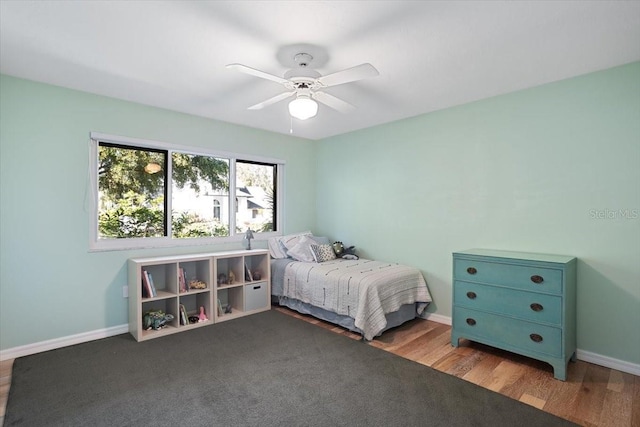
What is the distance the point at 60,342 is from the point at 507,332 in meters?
3.76

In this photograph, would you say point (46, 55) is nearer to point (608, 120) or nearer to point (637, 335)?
point (608, 120)

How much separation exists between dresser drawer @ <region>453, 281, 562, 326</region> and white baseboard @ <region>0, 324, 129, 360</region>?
3195 mm

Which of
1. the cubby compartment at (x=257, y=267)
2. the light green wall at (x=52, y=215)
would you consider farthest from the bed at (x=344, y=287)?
the light green wall at (x=52, y=215)

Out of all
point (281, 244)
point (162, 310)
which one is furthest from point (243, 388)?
point (281, 244)

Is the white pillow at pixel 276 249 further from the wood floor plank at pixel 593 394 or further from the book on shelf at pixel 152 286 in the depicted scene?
the wood floor plank at pixel 593 394

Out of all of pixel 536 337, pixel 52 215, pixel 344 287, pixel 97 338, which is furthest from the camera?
pixel 344 287

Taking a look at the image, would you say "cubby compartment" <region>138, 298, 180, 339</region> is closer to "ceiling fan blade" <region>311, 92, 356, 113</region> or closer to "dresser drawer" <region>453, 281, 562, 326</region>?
"ceiling fan blade" <region>311, 92, 356, 113</region>

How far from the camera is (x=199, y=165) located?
12.7 feet


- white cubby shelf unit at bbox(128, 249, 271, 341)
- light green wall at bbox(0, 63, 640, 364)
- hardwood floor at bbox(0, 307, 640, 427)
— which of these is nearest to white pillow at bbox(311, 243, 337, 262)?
white cubby shelf unit at bbox(128, 249, 271, 341)

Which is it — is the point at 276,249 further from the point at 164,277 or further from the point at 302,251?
the point at 164,277

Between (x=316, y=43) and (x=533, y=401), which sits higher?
(x=316, y=43)

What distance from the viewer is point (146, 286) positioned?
314 cm

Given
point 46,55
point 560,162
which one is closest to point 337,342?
point 560,162

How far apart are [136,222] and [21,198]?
0.91m
